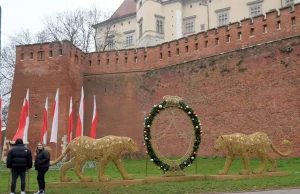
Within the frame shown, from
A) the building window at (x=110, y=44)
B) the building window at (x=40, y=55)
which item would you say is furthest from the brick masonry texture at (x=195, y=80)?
the building window at (x=110, y=44)

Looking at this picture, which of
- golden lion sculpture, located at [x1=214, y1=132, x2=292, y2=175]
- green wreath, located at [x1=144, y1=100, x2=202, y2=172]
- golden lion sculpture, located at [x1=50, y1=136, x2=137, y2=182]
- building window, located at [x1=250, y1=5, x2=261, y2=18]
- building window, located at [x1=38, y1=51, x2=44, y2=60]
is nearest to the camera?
golden lion sculpture, located at [x1=50, y1=136, x2=137, y2=182]

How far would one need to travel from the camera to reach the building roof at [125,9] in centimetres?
5084

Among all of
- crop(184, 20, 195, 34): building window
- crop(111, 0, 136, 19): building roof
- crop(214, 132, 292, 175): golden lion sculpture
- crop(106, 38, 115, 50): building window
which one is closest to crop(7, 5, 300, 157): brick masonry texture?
crop(214, 132, 292, 175): golden lion sculpture

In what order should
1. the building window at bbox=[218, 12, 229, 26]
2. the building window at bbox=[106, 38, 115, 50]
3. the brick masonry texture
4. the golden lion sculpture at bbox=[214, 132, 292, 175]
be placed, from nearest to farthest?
the golden lion sculpture at bbox=[214, 132, 292, 175] → the brick masonry texture → the building window at bbox=[218, 12, 229, 26] → the building window at bbox=[106, 38, 115, 50]

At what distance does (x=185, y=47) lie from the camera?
78.8 ft

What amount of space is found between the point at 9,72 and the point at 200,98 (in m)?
21.7

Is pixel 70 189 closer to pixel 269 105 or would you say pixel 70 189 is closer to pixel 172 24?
pixel 269 105

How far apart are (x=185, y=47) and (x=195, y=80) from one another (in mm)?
2558

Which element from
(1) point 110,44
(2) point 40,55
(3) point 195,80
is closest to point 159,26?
(1) point 110,44

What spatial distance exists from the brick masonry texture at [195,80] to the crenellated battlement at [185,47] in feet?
0.19

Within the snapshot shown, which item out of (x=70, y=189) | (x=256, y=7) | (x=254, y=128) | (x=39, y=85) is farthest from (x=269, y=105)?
(x=256, y=7)

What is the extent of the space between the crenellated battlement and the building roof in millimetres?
25212

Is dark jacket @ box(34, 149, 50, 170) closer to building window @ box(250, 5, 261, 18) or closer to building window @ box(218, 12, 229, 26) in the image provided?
building window @ box(250, 5, 261, 18)

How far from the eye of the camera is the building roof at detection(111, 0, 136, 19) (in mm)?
50844
